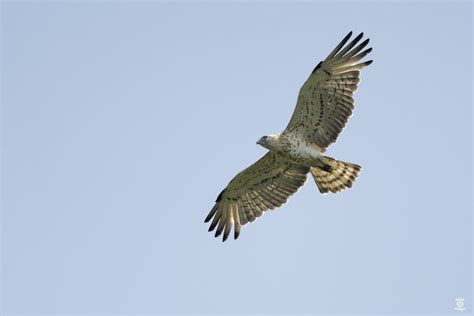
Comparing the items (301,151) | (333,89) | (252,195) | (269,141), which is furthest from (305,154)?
(252,195)

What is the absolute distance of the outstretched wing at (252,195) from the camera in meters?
17.5

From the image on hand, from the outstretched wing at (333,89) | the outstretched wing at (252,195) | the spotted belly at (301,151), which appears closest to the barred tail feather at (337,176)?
the outstretched wing at (252,195)

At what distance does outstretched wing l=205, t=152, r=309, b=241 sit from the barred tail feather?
1.08ft

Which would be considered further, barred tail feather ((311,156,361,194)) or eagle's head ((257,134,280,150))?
barred tail feather ((311,156,361,194))

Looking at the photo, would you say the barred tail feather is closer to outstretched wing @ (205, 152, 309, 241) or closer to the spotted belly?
outstretched wing @ (205, 152, 309, 241)

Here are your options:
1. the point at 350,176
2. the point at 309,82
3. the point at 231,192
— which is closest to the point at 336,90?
the point at 309,82

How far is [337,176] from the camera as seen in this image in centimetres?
1730

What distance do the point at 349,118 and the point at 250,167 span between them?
2.05 meters

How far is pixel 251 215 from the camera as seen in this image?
17719 mm

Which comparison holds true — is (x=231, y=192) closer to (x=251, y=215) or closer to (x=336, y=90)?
(x=251, y=215)

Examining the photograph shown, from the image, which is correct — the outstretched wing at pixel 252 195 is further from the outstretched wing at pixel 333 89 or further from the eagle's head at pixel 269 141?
the outstretched wing at pixel 333 89

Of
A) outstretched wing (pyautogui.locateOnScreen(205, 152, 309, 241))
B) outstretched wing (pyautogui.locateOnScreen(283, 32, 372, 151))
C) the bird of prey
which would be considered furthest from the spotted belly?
outstretched wing (pyautogui.locateOnScreen(205, 152, 309, 241))

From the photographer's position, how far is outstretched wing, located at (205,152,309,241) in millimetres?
17516

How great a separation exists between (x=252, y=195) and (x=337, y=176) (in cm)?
165
